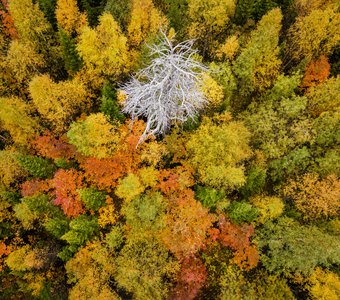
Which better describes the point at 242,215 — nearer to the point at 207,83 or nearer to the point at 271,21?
the point at 207,83

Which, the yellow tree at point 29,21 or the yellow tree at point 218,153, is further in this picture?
the yellow tree at point 29,21

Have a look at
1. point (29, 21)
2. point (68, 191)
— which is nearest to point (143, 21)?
point (29, 21)

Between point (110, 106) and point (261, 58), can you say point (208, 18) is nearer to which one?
point (261, 58)

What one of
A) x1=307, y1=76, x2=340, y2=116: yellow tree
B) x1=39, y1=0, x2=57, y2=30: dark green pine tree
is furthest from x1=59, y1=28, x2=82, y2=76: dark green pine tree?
x1=307, y1=76, x2=340, y2=116: yellow tree

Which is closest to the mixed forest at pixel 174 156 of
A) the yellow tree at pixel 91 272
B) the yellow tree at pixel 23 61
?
the yellow tree at pixel 91 272

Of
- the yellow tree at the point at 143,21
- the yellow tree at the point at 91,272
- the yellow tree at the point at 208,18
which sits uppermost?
the yellow tree at the point at 143,21

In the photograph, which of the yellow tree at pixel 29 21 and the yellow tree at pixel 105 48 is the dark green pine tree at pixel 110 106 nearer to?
the yellow tree at pixel 105 48
